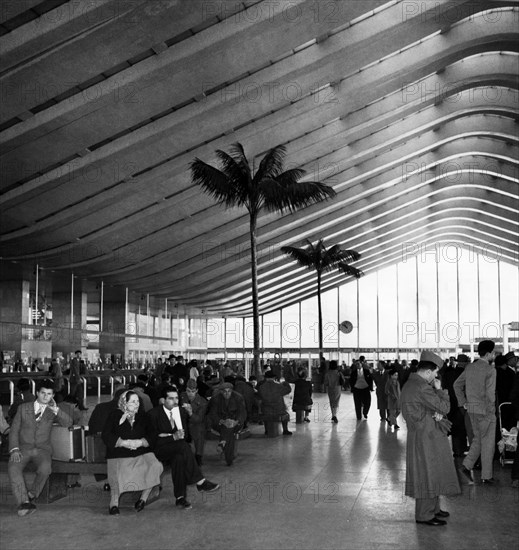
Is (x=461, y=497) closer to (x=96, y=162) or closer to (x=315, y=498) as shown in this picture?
(x=315, y=498)

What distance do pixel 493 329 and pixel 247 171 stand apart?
33.6 metres

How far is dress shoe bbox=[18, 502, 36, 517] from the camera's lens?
250 inches

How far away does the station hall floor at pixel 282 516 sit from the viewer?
545 centimetres

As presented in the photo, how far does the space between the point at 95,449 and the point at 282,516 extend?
8.03ft

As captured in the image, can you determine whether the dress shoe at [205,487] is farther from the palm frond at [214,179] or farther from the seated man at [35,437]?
the palm frond at [214,179]

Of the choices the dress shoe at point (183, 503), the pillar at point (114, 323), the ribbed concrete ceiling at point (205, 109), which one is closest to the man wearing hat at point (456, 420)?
the dress shoe at point (183, 503)

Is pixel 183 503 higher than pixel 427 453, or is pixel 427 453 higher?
pixel 427 453

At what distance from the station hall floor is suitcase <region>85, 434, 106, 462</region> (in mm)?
344

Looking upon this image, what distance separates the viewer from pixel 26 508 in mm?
6395

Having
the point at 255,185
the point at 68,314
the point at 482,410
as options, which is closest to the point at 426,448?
the point at 482,410

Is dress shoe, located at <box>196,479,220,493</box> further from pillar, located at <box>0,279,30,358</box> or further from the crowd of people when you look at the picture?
pillar, located at <box>0,279,30,358</box>

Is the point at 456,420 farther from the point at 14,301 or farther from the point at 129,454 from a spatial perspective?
the point at 14,301

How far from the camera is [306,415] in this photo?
1600 cm

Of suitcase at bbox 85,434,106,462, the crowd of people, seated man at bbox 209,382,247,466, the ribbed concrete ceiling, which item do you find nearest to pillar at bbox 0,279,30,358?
the ribbed concrete ceiling
